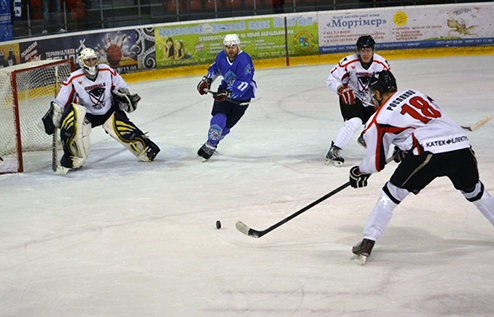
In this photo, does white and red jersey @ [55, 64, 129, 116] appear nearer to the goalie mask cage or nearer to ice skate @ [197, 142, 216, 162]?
the goalie mask cage

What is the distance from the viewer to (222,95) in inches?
225

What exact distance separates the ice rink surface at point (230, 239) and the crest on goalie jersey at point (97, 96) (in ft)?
1.78

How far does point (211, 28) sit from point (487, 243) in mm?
8271

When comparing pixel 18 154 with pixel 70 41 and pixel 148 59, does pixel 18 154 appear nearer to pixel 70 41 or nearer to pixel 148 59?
pixel 70 41

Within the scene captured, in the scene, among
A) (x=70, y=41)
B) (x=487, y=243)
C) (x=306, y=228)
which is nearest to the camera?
(x=487, y=243)

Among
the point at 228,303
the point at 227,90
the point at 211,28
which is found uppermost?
the point at 211,28

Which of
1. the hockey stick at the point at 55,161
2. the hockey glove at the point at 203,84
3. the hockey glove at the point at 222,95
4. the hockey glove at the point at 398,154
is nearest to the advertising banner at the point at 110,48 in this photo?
the hockey stick at the point at 55,161

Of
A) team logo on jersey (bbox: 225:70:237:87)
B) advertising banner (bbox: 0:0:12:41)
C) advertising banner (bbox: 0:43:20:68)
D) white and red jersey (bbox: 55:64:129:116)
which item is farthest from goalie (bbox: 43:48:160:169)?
advertising banner (bbox: 0:0:12:41)

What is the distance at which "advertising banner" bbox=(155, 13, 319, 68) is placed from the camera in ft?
35.6

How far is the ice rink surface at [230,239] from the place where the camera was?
2.91 meters

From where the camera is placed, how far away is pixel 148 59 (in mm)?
10695

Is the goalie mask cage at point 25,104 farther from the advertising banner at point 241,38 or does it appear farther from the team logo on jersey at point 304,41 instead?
the team logo on jersey at point 304,41

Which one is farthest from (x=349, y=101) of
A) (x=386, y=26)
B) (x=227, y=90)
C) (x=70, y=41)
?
(x=386, y=26)

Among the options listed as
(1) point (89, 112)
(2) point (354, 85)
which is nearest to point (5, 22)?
(1) point (89, 112)
